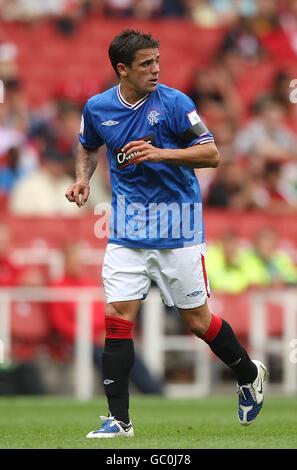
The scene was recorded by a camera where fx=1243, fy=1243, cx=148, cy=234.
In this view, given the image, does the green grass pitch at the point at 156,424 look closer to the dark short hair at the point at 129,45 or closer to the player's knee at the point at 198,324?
the player's knee at the point at 198,324

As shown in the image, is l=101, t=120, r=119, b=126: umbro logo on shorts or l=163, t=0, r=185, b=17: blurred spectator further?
l=163, t=0, r=185, b=17: blurred spectator

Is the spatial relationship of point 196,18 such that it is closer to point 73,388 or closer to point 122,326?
point 73,388

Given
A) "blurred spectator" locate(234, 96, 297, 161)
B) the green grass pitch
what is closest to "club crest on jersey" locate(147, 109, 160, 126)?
the green grass pitch

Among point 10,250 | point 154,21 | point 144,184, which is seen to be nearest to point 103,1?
point 154,21

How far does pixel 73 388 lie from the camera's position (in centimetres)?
1302

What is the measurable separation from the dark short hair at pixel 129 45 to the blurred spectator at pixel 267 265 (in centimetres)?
742

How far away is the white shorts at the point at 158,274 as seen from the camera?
7020mm

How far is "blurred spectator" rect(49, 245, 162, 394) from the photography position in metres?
12.7

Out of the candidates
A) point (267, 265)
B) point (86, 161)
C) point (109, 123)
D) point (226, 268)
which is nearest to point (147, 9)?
point (267, 265)

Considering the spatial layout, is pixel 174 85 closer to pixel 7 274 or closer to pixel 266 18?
pixel 266 18

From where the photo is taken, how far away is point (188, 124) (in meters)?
7.02

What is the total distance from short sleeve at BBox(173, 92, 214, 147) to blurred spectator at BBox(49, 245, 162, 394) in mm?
5808

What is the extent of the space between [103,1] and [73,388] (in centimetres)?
864

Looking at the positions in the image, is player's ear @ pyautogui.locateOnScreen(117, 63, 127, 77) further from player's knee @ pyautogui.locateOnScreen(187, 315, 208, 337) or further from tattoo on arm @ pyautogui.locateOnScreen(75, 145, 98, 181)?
player's knee @ pyautogui.locateOnScreen(187, 315, 208, 337)
